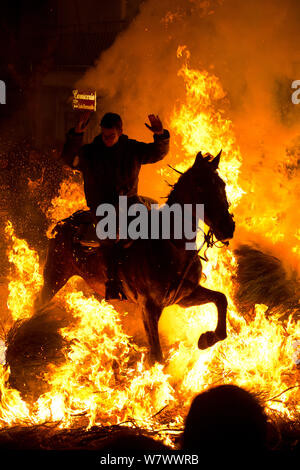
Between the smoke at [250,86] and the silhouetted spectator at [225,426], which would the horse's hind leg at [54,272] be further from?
the silhouetted spectator at [225,426]

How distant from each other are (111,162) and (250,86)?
3742 millimetres

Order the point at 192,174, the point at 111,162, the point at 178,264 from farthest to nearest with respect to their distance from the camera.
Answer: the point at 111,162 < the point at 178,264 < the point at 192,174

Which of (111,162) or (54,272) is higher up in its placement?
(111,162)

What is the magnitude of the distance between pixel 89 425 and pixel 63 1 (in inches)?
675

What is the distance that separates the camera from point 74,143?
198 inches

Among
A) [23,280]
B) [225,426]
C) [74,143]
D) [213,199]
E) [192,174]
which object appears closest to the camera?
[225,426]

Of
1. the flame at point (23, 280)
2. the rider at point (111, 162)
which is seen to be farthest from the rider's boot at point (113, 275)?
the flame at point (23, 280)

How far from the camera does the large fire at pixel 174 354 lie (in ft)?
16.9

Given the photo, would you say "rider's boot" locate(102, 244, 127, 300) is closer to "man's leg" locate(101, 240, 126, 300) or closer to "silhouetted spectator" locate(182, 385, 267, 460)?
"man's leg" locate(101, 240, 126, 300)

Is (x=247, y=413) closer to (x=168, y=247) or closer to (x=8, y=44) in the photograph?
(x=168, y=247)

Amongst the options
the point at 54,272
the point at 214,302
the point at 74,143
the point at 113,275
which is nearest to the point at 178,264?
the point at 214,302

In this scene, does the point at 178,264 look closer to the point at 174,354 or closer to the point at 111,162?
the point at 111,162

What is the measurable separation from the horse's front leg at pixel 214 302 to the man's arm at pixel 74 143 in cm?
210
